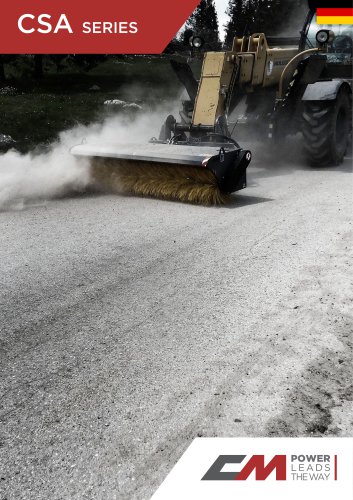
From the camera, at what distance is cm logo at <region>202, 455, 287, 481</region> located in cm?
204

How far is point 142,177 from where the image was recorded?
686 centimetres

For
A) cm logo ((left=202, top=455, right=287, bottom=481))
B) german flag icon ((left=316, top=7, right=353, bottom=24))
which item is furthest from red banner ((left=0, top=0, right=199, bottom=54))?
cm logo ((left=202, top=455, right=287, bottom=481))

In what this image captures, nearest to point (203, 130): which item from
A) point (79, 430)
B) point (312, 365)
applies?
point (312, 365)

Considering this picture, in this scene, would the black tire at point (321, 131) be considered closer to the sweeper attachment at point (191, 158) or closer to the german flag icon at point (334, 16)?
the sweeper attachment at point (191, 158)

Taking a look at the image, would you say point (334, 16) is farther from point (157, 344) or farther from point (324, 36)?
point (157, 344)

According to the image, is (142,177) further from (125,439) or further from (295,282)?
(125,439)

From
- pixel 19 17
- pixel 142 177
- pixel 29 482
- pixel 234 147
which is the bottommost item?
pixel 29 482

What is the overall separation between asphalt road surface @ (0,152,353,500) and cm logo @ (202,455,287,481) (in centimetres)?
17

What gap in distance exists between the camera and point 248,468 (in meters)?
2.07

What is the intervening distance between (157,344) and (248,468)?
1.08 meters

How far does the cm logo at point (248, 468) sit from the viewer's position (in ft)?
6.69

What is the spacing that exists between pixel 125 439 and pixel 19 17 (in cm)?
1833

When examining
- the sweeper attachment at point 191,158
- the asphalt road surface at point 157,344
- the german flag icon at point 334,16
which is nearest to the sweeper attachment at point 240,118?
the sweeper attachment at point 191,158

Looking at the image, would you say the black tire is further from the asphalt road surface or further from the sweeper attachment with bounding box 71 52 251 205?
the asphalt road surface
